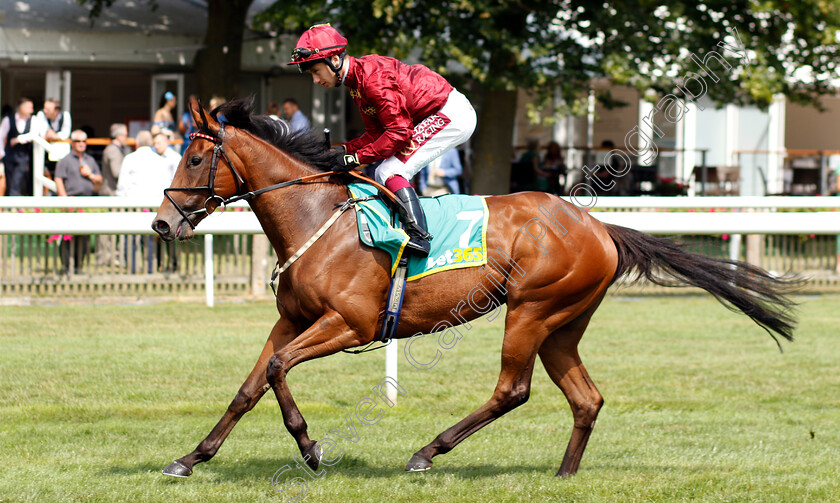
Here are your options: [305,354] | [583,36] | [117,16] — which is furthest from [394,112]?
[117,16]

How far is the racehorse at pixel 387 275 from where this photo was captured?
13.9 feet

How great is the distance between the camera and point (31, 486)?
4.08 m

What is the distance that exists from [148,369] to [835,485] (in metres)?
4.33

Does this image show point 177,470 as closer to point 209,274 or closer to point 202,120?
point 202,120

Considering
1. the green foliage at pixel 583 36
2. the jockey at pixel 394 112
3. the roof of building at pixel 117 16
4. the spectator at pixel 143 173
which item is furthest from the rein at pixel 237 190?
the roof of building at pixel 117 16

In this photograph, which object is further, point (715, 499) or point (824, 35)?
point (824, 35)

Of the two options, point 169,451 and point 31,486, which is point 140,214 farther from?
point 31,486

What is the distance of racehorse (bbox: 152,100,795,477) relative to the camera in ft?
13.9

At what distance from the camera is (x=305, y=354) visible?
13.6ft

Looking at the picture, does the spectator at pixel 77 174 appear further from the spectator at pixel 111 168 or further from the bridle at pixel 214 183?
the bridle at pixel 214 183

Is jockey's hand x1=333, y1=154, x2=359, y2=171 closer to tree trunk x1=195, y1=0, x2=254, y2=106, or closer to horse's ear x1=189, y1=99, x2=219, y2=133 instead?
horse's ear x1=189, y1=99, x2=219, y2=133

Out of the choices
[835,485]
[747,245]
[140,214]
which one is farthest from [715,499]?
[747,245]

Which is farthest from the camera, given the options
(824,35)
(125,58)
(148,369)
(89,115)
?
(89,115)

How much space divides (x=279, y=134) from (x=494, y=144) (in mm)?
9367
